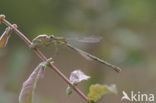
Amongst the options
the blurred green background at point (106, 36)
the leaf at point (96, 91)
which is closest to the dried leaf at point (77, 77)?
the leaf at point (96, 91)

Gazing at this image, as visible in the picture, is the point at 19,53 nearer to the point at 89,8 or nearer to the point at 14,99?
the point at 14,99

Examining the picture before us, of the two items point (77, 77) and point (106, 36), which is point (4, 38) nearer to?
point (77, 77)

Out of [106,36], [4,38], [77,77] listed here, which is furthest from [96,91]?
[106,36]

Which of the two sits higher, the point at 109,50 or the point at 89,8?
the point at 89,8

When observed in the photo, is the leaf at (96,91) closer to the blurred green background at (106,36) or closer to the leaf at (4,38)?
the leaf at (4,38)

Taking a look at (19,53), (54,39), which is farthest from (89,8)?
(54,39)

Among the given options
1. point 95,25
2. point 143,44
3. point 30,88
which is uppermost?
point 30,88

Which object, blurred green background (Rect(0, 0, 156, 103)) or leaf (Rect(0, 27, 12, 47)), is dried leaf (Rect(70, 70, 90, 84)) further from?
blurred green background (Rect(0, 0, 156, 103))

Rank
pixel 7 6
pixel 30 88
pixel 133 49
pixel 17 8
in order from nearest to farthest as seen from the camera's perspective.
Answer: pixel 30 88 → pixel 133 49 → pixel 7 6 → pixel 17 8

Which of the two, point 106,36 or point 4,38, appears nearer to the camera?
point 4,38
